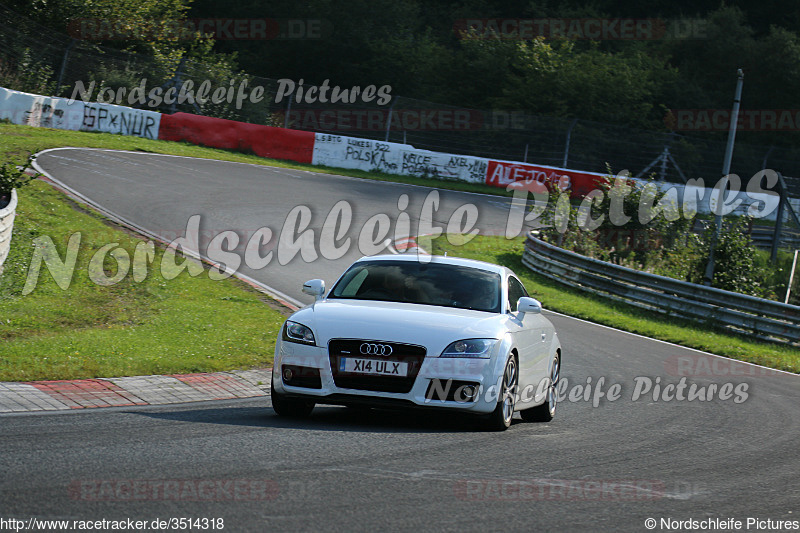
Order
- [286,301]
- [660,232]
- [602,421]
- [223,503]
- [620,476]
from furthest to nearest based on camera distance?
1. [660,232]
2. [286,301]
3. [602,421]
4. [620,476]
5. [223,503]

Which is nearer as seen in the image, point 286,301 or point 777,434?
point 777,434

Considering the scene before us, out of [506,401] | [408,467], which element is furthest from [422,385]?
[408,467]

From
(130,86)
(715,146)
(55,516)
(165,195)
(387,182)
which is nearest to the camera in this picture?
(55,516)

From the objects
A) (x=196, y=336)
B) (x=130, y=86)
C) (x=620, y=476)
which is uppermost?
(x=130, y=86)

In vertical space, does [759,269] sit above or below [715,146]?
below

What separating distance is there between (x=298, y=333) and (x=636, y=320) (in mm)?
14104

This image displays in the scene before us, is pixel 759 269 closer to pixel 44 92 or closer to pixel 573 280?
pixel 573 280

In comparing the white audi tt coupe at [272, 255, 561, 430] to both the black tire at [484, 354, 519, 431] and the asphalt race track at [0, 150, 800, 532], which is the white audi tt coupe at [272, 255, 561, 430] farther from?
the asphalt race track at [0, 150, 800, 532]

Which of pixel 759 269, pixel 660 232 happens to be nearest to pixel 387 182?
pixel 660 232

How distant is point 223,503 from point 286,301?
1064 centimetres

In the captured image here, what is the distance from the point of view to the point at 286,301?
15805 mm

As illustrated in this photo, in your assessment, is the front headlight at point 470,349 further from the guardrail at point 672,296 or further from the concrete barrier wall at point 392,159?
the concrete barrier wall at point 392,159

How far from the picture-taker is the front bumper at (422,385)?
777 cm

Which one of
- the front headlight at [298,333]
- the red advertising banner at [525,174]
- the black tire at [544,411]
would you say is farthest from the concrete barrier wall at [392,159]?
the front headlight at [298,333]
